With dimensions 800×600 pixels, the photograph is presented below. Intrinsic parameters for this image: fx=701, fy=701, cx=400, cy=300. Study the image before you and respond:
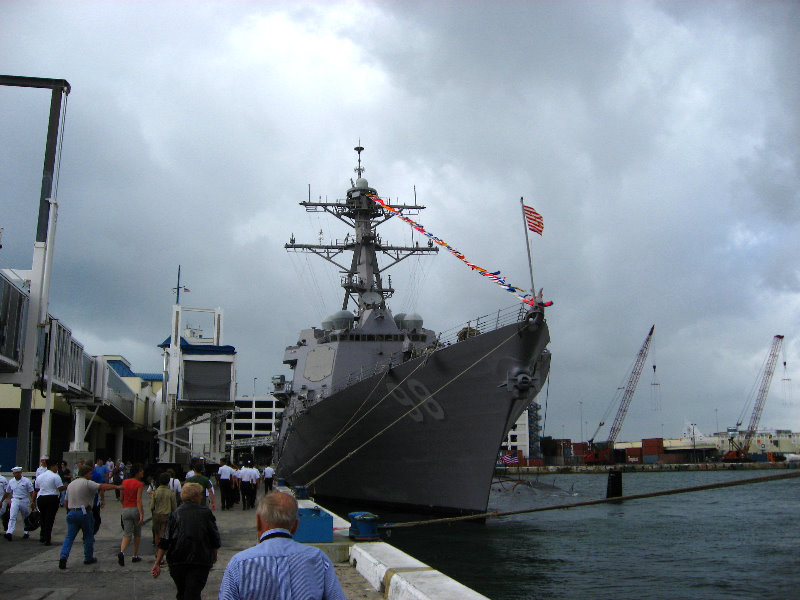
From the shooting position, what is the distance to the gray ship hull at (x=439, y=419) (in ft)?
→ 47.6

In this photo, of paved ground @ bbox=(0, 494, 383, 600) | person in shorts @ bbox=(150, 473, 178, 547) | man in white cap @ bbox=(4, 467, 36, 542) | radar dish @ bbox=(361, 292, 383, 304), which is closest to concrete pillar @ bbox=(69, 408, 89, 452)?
radar dish @ bbox=(361, 292, 383, 304)

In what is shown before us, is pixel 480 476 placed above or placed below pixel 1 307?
below

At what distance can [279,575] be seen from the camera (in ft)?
8.06

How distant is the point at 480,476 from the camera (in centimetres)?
1472

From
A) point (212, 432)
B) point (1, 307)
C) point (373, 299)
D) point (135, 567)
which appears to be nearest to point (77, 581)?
point (135, 567)

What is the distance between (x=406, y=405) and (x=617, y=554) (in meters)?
5.47

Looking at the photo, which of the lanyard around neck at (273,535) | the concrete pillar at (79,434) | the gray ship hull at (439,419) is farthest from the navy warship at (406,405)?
the lanyard around neck at (273,535)

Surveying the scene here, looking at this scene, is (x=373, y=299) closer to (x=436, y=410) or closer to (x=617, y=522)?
(x=436, y=410)

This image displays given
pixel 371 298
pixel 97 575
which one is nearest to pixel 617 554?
pixel 97 575

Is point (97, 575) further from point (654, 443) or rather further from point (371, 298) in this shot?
point (654, 443)

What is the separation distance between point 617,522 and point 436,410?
7.35 meters

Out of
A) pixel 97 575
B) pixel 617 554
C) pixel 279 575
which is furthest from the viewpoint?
pixel 617 554

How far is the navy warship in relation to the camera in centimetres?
1459

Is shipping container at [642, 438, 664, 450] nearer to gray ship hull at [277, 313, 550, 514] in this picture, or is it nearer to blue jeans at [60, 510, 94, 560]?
gray ship hull at [277, 313, 550, 514]
